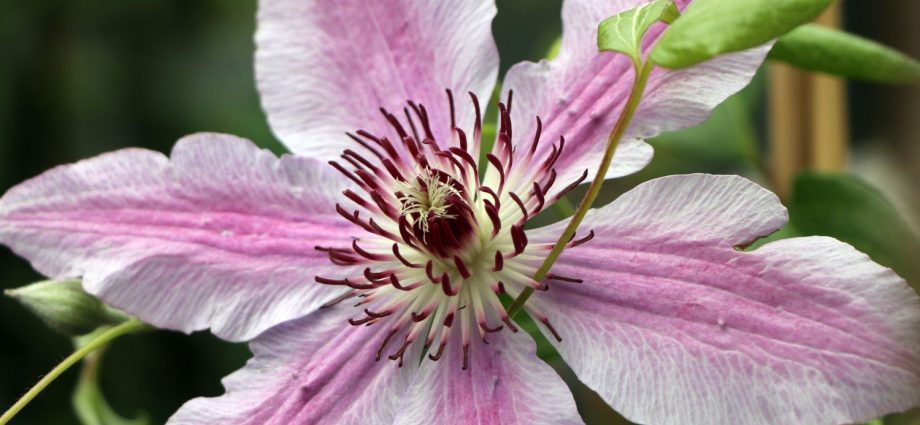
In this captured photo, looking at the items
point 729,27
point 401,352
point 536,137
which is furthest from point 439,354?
point 729,27

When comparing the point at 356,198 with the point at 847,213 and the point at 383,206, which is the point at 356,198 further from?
the point at 847,213

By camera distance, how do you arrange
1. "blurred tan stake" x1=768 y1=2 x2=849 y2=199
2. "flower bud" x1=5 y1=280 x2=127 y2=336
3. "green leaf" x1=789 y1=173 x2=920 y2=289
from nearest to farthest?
"flower bud" x1=5 y1=280 x2=127 y2=336 → "green leaf" x1=789 y1=173 x2=920 y2=289 → "blurred tan stake" x1=768 y1=2 x2=849 y2=199

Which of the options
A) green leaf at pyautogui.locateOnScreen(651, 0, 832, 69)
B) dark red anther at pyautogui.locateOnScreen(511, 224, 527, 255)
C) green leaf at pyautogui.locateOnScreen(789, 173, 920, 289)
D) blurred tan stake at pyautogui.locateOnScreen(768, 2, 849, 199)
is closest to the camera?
green leaf at pyautogui.locateOnScreen(651, 0, 832, 69)

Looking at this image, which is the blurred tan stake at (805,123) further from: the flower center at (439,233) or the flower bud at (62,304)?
the flower bud at (62,304)

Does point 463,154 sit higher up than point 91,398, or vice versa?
point 463,154

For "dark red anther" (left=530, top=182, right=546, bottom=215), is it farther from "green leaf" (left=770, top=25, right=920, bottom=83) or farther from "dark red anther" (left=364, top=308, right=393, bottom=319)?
"green leaf" (left=770, top=25, right=920, bottom=83)

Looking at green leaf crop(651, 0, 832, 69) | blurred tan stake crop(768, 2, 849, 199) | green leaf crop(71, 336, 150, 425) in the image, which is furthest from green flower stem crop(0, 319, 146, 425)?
blurred tan stake crop(768, 2, 849, 199)
